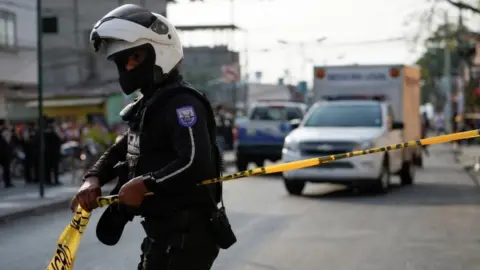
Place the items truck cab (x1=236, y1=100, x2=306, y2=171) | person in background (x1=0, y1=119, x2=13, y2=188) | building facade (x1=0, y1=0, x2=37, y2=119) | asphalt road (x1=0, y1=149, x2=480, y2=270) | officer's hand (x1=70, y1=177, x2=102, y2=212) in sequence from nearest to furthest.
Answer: officer's hand (x1=70, y1=177, x2=102, y2=212), asphalt road (x1=0, y1=149, x2=480, y2=270), person in background (x1=0, y1=119, x2=13, y2=188), truck cab (x1=236, y1=100, x2=306, y2=171), building facade (x1=0, y1=0, x2=37, y2=119)

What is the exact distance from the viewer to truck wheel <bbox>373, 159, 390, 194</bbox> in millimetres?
16859

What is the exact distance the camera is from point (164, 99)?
381cm

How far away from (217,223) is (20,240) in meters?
7.96

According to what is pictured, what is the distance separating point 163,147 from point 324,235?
25.2ft

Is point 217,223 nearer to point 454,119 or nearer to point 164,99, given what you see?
point 164,99

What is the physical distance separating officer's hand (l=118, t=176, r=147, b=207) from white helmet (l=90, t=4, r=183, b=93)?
51 cm

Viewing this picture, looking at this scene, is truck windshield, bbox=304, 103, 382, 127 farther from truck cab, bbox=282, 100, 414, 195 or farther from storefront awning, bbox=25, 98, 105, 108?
storefront awning, bbox=25, 98, 105, 108

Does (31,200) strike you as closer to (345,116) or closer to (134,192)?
(345,116)

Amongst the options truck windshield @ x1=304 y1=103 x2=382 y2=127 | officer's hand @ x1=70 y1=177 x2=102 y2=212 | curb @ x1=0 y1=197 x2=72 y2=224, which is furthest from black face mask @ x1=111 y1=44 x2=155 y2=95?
truck windshield @ x1=304 y1=103 x2=382 y2=127

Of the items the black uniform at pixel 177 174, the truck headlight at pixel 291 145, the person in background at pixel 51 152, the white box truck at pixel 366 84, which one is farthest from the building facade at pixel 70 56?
the black uniform at pixel 177 174

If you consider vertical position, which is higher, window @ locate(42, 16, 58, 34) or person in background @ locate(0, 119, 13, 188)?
→ window @ locate(42, 16, 58, 34)

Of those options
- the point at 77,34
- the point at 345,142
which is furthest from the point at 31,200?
the point at 77,34

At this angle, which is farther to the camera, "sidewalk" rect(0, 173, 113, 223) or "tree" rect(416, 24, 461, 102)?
"tree" rect(416, 24, 461, 102)

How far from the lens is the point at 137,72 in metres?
3.93
